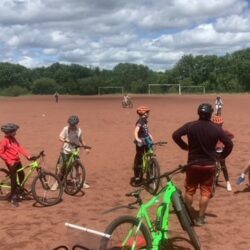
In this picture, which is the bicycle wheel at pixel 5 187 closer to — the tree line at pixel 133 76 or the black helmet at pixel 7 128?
the black helmet at pixel 7 128

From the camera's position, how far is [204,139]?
288 inches

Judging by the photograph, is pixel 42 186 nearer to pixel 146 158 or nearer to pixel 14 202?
pixel 14 202

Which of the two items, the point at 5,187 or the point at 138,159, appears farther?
the point at 138,159

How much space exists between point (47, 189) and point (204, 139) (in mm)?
3363

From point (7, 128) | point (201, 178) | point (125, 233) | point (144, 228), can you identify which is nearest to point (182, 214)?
point (144, 228)

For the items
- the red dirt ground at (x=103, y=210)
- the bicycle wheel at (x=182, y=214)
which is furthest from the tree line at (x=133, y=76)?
the bicycle wheel at (x=182, y=214)

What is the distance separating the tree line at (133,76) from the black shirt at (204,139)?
76.3 meters

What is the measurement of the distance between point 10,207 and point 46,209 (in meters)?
0.66

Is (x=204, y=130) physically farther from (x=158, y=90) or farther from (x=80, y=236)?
(x=158, y=90)

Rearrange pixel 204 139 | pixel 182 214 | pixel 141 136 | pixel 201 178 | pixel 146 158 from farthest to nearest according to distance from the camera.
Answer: pixel 141 136
pixel 146 158
pixel 201 178
pixel 204 139
pixel 182 214

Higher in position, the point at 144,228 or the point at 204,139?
the point at 204,139

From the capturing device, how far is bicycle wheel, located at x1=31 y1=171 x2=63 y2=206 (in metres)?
9.23

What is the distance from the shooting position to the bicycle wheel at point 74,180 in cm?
1009

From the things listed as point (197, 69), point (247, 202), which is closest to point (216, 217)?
point (247, 202)
